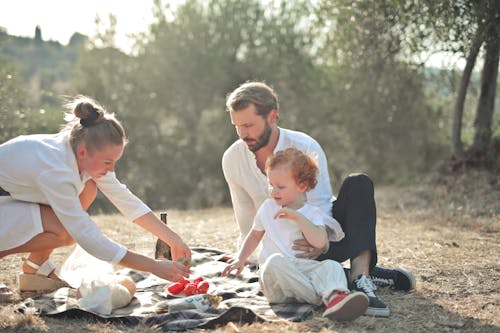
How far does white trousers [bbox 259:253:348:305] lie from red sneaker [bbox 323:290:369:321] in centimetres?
12

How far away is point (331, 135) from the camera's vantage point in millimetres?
17094

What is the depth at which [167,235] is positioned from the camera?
4.36 m

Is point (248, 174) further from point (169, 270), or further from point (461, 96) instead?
point (461, 96)

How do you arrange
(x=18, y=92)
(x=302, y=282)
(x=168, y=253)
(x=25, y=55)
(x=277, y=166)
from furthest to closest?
(x=25, y=55) < (x=18, y=92) < (x=168, y=253) < (x=277, y=166) < (x=302, y=282)

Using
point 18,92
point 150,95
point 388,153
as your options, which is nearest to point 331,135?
point 388,153

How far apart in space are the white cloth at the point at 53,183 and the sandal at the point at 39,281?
0.47 metres

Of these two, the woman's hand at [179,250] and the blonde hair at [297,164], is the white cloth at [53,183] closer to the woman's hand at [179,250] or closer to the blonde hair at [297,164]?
the woman's hand at [179,250]

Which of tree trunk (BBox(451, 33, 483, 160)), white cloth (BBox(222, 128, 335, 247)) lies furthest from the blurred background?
white cloth (BBox(222, 128, 335, 247))

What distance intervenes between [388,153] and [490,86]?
18.5 ft

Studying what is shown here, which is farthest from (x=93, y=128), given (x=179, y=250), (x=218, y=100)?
(x=218, y=100)

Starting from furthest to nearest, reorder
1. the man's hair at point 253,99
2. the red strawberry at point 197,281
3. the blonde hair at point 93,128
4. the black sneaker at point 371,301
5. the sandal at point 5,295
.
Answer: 1. the man's hair at point 253,99
2. the red strawberry at point 197,281
3. the sandal at point 5,295
4. the blonde hair at point 93,128
5. the black sneaker at point 371,301

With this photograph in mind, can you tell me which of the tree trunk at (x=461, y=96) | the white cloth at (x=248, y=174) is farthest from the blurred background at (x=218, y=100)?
the white cloth at (x=248, y=174)

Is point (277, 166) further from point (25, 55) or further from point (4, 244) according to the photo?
point (25, 55)

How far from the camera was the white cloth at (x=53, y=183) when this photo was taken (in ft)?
12.1
